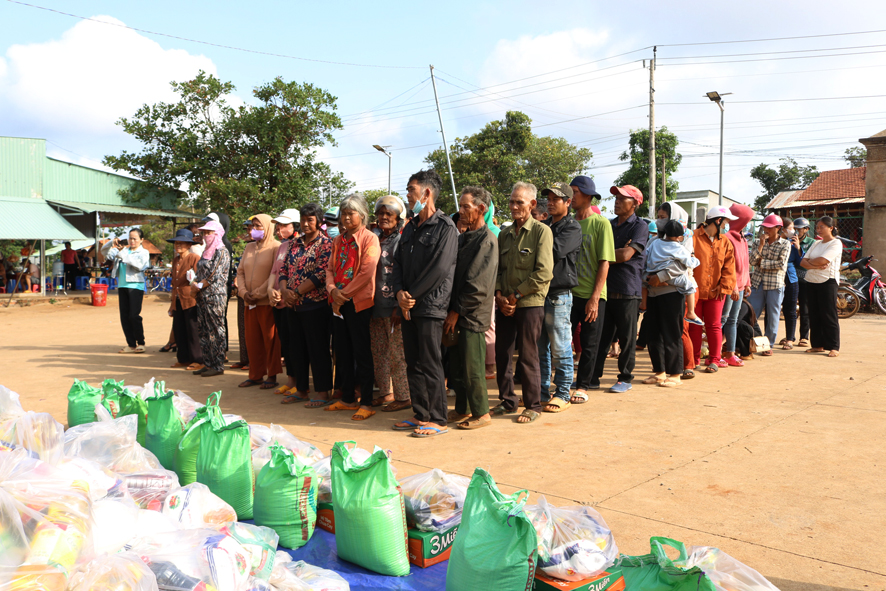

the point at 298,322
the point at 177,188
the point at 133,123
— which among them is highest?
the point at 133,123

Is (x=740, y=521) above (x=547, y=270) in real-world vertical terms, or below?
below

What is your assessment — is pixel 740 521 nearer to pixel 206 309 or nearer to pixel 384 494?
pixel 384 494

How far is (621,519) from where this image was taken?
3.33 m

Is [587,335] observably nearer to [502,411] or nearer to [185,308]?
[502,411]

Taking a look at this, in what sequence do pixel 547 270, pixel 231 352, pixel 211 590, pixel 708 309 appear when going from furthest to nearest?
pixel 231 352 < pixel 708 309 < pixel 547 270 < pixel 211 590

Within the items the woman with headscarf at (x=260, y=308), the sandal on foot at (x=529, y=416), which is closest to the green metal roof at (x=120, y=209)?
the woman with headscarf at (x=260, y=308)

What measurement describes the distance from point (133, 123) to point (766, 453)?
20513 millimetres

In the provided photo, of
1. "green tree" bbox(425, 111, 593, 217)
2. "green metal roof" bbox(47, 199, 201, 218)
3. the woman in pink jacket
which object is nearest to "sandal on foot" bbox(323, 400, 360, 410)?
the woman in pink jacket

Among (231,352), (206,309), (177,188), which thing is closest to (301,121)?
(177,188)

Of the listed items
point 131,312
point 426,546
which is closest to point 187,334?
point 131,312

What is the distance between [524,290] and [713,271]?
114 inches

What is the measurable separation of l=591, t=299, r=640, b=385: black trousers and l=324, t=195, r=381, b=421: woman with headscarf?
2361 mm

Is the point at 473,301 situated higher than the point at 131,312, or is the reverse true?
the point at 473,301

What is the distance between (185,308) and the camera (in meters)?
7.84
